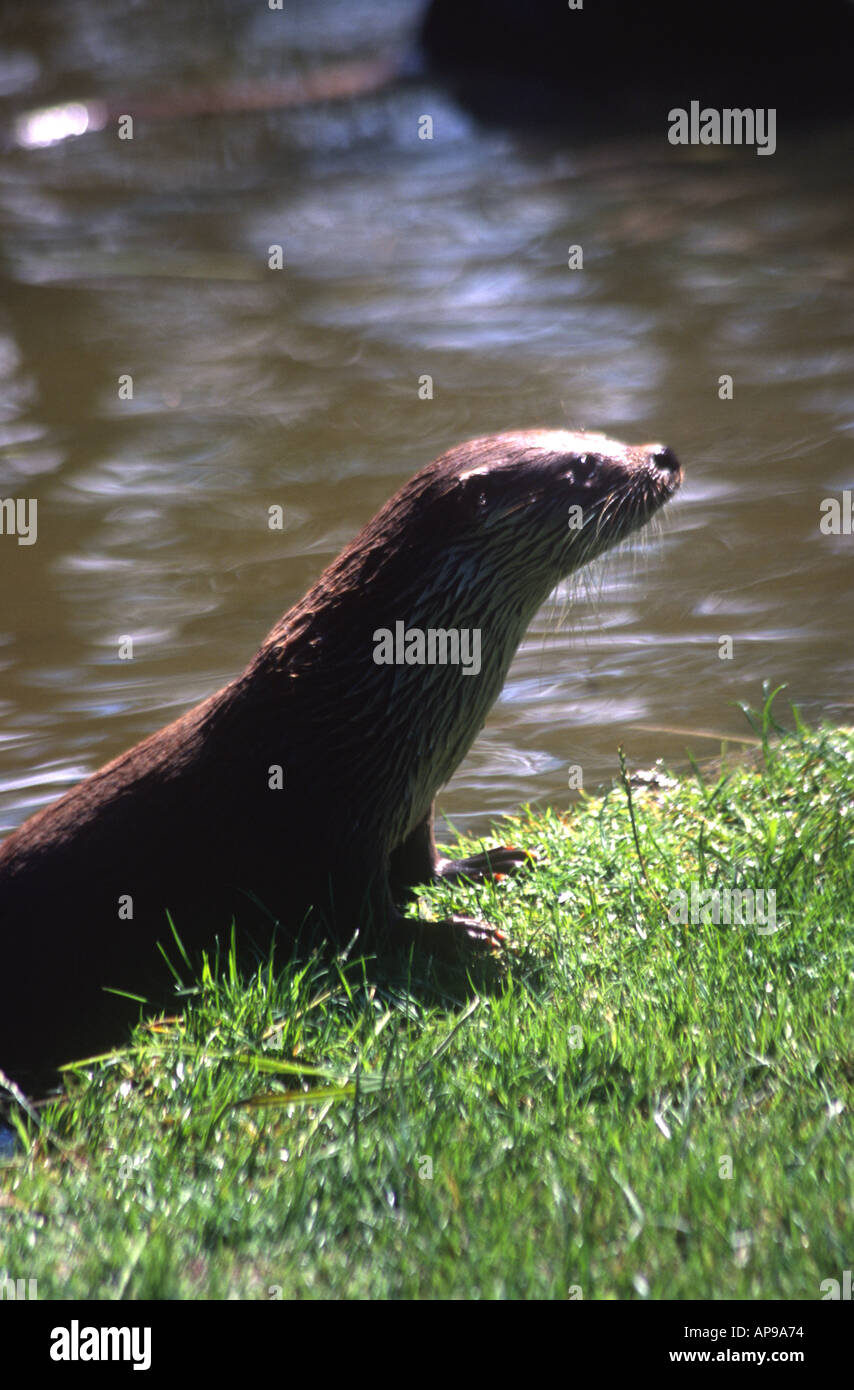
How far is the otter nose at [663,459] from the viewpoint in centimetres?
381

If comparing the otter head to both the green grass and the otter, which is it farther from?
the green grass

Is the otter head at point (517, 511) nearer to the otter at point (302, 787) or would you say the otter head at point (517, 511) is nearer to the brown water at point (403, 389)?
the otter at point (302, 787)

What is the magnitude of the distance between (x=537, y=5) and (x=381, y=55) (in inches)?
97.5

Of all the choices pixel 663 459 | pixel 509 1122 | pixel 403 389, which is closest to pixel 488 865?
pixel 663 459

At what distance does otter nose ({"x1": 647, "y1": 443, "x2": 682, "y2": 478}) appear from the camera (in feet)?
12.5

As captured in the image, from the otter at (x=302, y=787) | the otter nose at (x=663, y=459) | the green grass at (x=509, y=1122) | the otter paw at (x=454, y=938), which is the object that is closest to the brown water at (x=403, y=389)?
the otter nose at (x=663, y=459)

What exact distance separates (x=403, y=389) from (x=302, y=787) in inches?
225

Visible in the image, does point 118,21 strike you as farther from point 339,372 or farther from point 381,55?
point 339,372

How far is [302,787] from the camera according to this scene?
3.37m

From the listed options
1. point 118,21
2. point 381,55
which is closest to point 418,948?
point 381,55
